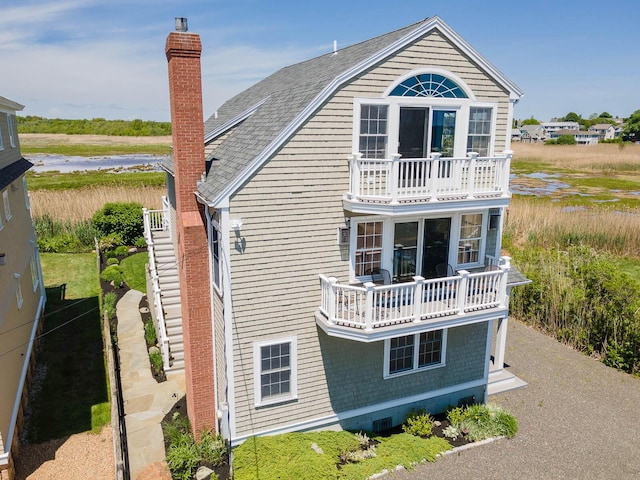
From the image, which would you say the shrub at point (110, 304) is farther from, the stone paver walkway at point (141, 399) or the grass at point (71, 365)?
the grass at point (71, 365)

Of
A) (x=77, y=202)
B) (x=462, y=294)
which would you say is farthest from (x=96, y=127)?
(x=462, y=294)

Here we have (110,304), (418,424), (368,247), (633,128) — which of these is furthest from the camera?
(633,128)

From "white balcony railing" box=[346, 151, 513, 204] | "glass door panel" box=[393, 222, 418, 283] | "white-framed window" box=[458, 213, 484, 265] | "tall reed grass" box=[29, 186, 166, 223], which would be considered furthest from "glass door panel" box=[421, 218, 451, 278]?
"tall reed grass" box=[29, 186, 166, 223]

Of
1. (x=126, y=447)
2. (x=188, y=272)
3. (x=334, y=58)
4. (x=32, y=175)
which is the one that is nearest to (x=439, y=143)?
(x=334, y=58)

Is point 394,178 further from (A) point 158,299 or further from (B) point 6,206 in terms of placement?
(B) point 6,206

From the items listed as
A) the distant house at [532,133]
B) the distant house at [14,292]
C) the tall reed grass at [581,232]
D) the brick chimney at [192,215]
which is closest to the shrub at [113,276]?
the distant house at [14,292]

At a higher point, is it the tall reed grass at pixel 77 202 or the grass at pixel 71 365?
the tall reed grass at pixel 77 202
